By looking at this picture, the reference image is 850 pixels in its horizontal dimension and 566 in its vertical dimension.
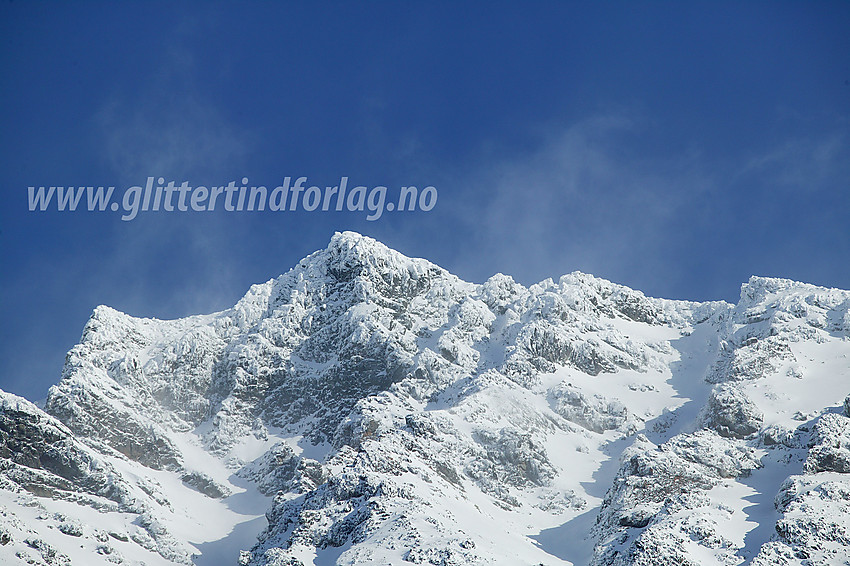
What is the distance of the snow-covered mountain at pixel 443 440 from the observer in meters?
110

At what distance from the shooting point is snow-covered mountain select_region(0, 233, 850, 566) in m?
110

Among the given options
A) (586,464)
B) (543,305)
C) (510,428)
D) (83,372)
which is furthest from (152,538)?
(543,305)

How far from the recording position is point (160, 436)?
167 meters

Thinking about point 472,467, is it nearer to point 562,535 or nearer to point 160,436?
point 562,535

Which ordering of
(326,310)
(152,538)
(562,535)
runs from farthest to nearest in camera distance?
(326,310) → (152,538) → (562,535)

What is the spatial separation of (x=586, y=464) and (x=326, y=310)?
7445cm

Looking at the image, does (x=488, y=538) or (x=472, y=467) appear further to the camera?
(x=472, y=467)

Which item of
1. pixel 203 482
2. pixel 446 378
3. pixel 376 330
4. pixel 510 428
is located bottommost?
pixel 203 482

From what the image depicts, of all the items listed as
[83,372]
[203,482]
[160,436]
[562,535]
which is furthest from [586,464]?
[83,372]

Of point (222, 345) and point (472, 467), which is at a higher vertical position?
point (222, 345)

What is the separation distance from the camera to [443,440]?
141875 mm

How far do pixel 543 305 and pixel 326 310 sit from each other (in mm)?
49682

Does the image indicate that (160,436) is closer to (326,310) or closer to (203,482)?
(203,482)

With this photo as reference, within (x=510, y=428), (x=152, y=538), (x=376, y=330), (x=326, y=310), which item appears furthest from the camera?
(x=326, y=310)
